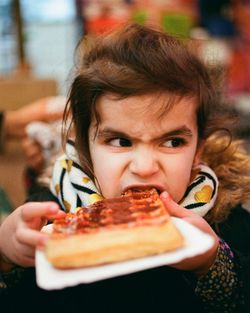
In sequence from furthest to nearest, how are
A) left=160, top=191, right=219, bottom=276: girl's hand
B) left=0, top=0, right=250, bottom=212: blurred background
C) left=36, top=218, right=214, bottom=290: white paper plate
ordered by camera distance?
left=0, top=0, right=250, bottom=212: blurred background < left=160, top=191, right=219, bottom=276: girl's hand < left=36, top=218, right=214, bottom=290: white paper plate

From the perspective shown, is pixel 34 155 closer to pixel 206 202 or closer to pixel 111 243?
pixel 206 202

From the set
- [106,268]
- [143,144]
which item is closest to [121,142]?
[143,144]

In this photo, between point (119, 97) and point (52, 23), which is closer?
point (119, 97)

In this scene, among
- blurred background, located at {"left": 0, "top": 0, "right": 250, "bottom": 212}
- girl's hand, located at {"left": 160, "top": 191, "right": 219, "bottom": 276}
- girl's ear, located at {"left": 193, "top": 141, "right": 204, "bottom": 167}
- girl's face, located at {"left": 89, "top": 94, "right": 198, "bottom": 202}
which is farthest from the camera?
blurred background, located at {"left": 0, "top": 0, "right": 250, "bottom": 212}

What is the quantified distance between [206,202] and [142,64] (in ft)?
1.00

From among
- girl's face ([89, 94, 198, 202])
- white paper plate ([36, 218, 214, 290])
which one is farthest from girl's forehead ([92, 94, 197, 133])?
white paper plate ([36, 218, 214, 290])

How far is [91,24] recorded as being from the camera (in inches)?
121

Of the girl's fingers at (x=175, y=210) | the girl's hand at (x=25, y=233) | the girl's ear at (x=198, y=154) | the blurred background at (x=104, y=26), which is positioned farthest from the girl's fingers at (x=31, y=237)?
the blurred background at (x=104, y=26)

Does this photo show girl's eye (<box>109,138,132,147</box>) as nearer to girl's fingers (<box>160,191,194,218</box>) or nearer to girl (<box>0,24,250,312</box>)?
girl (<box>0,24,250,312</box>)

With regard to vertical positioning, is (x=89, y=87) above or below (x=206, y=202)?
above

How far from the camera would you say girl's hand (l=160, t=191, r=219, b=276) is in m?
0.76

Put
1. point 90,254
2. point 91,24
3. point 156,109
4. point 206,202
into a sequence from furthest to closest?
point 91,24 → point 206,202 → point 156,109 → point 90,254

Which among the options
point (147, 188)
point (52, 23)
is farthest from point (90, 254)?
point (52, 23)

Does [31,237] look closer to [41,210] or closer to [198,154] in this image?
[41,210]
